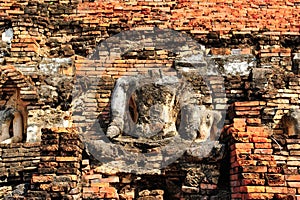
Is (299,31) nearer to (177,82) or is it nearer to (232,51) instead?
(232,51)

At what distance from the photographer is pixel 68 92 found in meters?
6.49

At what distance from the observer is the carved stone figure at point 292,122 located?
6023 mm

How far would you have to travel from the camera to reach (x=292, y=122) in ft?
20.0

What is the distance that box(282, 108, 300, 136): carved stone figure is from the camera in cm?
602

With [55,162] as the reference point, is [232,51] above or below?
above

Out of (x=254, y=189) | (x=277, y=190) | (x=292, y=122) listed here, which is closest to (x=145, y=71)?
(x=292, y=122)

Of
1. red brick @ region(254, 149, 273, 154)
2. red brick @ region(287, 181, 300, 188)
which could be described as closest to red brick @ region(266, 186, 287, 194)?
red brick @ region(287, 181, 300, 188)

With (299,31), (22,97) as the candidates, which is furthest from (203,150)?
(299,31)

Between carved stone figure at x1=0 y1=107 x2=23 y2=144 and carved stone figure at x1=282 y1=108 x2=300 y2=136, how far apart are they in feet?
12.4

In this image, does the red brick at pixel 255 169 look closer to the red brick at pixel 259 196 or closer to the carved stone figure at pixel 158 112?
the red brick at pixel 259 196

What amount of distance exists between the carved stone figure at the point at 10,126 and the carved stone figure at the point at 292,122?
12.4 feet

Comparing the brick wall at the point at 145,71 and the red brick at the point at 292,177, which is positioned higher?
the brick wall at the point at 145,71

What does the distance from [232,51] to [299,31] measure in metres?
1.26

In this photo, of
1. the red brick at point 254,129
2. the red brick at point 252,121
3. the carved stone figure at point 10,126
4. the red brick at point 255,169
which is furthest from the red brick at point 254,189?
the carved stone figure at point 10,126
